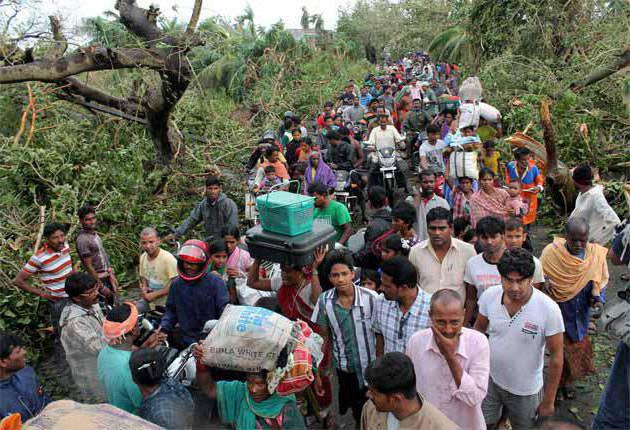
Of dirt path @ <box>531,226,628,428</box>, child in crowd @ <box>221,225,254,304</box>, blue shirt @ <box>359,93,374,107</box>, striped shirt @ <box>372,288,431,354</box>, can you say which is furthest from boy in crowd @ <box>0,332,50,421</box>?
blue shirt @ <box>359,93,374,107</box>

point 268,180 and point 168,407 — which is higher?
point 268,180

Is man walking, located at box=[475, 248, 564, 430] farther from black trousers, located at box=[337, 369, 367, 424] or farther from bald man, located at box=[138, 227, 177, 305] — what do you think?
bald man, located at box=[138, 227, 177, 305]

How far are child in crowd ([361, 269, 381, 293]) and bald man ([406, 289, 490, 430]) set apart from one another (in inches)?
39.7

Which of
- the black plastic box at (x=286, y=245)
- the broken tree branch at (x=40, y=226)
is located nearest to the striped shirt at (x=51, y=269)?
the broken tree branch at (x=40, y=226)

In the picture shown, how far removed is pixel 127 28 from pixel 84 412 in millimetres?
7021

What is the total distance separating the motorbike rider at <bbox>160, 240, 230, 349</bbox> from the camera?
12.4 feet

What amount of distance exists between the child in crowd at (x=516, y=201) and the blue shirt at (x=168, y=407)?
3.91 meters

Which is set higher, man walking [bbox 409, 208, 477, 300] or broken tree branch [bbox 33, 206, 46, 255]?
man walking [bbox 409, 208, 477, 300]

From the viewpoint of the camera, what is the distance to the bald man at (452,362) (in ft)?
8.97

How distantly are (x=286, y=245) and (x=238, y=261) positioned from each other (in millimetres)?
1528

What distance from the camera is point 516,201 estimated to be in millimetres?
5648

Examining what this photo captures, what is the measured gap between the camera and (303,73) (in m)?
17.7

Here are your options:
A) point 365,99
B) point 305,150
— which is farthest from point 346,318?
point 365,99

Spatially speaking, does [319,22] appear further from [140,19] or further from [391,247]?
[391,247]
